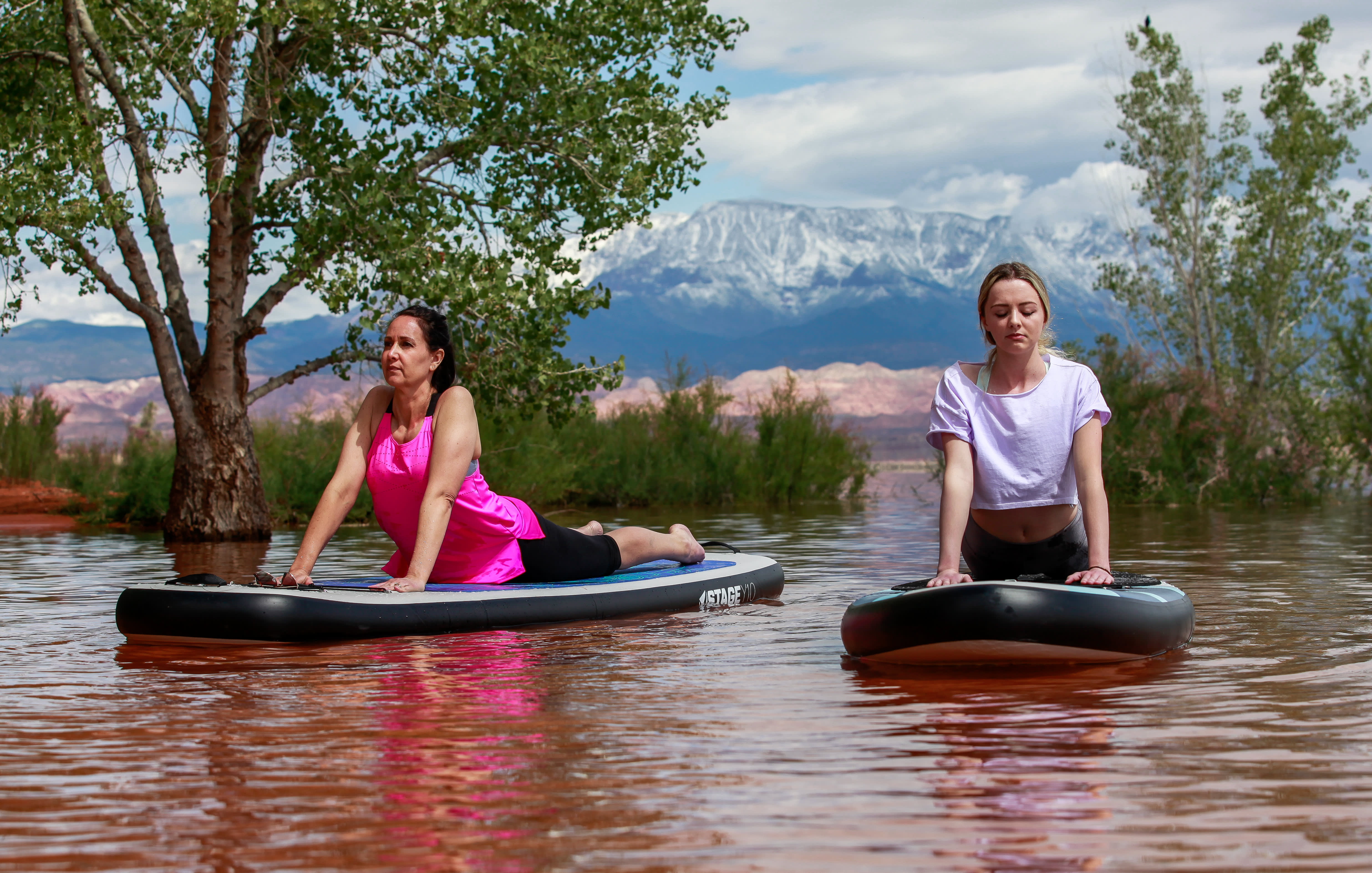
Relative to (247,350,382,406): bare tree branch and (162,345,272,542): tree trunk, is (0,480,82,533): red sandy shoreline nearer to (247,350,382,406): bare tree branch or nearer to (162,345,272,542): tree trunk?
(162,345,272,542): tree trunk

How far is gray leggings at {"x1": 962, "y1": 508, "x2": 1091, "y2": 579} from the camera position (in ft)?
17.5

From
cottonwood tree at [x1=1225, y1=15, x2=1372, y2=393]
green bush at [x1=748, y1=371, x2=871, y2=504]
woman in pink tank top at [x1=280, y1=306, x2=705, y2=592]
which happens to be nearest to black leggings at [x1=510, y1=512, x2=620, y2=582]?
woman in pink tank top at [x1=280, y1=306, x2=705, y2=592]

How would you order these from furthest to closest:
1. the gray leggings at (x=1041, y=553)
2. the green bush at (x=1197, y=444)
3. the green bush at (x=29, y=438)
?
the green bush at (x=1197, y=444), the green bush at (x=29, y=438), the gray leggings at (x=1041, y=553)

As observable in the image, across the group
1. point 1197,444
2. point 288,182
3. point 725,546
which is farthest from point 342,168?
point 1197,444

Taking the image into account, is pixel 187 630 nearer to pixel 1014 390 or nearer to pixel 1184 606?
pixel 1014 390

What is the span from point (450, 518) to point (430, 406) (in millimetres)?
584

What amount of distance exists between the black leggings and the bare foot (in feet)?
2.35

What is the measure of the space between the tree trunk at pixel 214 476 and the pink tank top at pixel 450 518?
25.5ft

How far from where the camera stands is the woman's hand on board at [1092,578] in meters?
4.93

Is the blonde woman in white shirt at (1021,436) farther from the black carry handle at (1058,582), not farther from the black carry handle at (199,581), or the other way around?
the black carry handle at (199,581)

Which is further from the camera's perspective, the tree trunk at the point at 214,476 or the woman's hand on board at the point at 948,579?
the tree trunk at the point at 214,476

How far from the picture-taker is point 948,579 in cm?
485

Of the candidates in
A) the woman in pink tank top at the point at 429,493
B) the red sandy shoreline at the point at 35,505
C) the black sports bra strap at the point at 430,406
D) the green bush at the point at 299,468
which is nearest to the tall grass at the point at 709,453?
the green bush at the point at 299,468

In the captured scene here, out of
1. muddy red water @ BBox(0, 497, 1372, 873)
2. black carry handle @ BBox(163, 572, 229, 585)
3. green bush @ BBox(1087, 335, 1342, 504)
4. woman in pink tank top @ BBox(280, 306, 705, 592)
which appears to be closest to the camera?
muddy red water @ BBox(0, 497, 1372, 873)
